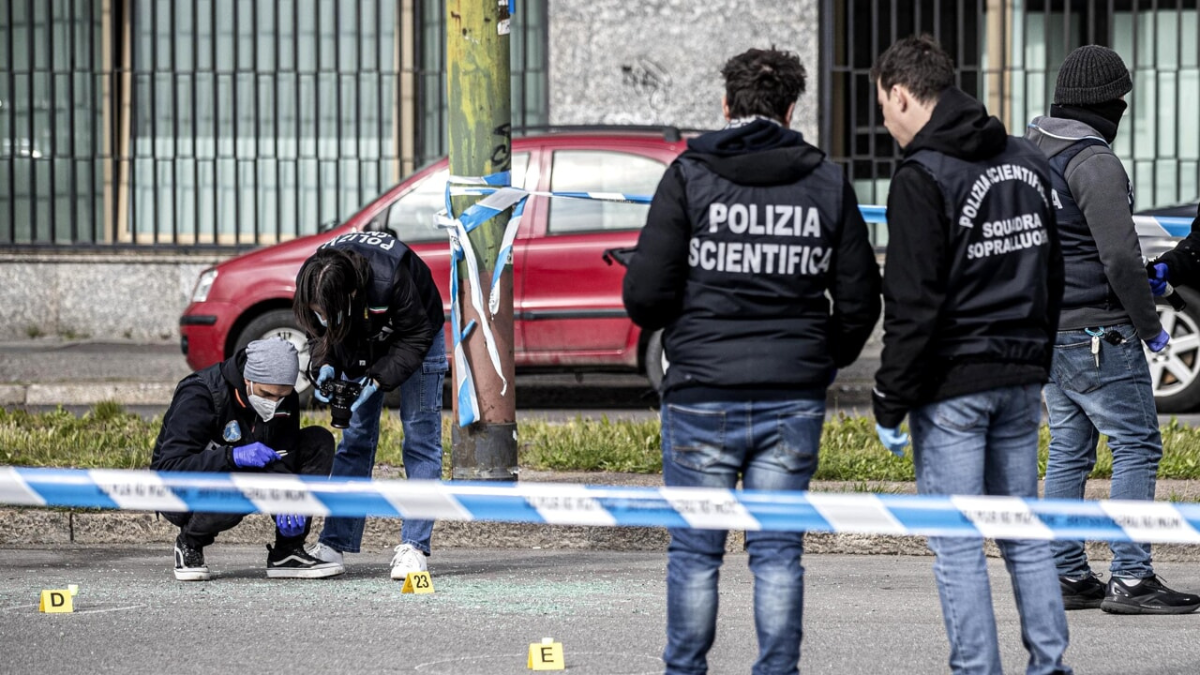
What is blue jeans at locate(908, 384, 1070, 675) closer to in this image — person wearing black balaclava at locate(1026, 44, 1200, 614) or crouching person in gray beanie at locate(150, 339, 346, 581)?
person wearing black balaclava at locate(1026, 44, 1200, 614)

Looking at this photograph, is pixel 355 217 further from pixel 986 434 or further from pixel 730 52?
pixel 986 434

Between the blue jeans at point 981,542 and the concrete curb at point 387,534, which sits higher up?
the blue jeans at point 981,542

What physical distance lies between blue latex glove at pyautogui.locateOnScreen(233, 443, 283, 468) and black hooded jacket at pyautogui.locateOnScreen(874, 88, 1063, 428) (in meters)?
2.38

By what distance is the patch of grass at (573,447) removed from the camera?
7.45 m

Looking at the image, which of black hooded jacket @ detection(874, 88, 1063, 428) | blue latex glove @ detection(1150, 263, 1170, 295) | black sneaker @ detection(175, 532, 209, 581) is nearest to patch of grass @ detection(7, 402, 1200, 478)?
black sneaker @ detection(175, 532, 209, 581)

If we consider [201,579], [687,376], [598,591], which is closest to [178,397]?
[201,579]

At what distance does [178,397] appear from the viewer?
5.89m

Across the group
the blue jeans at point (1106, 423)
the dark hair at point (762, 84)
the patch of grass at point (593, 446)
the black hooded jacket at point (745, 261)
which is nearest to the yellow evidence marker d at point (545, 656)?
the black hooded jacket at point (745, 261)

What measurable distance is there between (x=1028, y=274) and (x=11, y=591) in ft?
12.1

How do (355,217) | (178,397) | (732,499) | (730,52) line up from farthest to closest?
(730,52), (355,217), (178,397), (732,499)

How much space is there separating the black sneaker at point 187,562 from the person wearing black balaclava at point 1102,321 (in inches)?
115

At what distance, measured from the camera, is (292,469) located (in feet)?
19.7

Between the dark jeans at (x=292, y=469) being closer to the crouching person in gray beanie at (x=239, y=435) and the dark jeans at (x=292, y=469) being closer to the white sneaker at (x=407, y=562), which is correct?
the crouching person in gray beanie at (x=239, y=435)

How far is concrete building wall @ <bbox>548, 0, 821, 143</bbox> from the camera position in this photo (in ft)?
45.2
